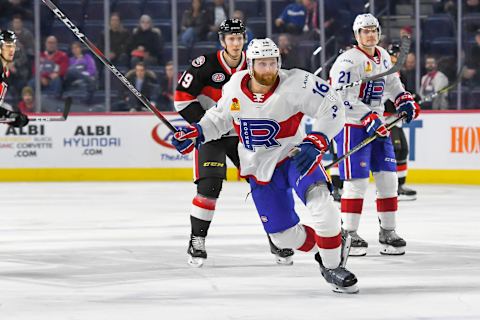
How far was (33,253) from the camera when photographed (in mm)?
5621

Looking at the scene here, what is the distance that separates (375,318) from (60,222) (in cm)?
382

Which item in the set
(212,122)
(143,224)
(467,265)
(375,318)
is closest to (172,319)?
(375,318)

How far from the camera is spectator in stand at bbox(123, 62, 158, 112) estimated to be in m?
10.8

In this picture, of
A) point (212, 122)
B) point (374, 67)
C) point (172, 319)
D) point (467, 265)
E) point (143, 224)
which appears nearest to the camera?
point (172, 319)

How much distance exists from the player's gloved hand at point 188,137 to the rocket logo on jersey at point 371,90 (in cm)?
126

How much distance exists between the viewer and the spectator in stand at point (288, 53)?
10.6m

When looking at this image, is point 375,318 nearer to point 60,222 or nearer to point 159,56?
point 60,222

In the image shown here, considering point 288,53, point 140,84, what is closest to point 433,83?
point 288,53

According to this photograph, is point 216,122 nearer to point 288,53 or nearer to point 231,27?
point 231,27

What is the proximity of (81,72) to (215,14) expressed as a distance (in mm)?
1486

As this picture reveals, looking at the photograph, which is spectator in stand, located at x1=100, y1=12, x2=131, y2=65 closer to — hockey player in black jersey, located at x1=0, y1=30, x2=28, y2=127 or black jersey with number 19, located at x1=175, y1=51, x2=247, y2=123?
hockey player in black jersey, located at x1=0, y1=30, x2=28, y2=127

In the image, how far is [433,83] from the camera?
34.1ft

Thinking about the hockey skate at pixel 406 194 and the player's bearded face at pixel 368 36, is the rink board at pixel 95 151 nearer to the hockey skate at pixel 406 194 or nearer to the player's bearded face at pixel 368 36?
the hockey skate at pixel 406 194

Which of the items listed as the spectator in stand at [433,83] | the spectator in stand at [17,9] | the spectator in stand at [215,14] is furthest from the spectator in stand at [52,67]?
the spectator in stand at [433,83]
